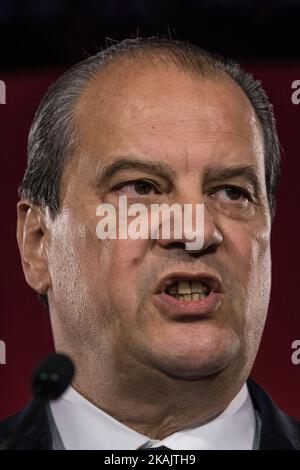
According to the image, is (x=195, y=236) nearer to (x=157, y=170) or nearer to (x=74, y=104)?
(x=157, y=170)

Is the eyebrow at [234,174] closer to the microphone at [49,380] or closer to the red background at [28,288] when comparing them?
the red background at [28,288]

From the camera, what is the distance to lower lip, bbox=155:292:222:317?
3.83ft

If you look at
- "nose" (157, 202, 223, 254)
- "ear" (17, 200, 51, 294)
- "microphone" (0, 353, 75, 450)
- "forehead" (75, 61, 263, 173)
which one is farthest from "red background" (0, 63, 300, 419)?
"microphone" (0, 353, 75, 450)

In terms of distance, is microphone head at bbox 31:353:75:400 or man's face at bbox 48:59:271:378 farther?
man's face at bbox 48:59:271:378

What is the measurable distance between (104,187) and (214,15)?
0.36 metres

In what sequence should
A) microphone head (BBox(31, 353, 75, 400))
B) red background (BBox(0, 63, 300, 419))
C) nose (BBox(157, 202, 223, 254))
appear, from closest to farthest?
microphone head (BBox(31, 353, 75, 400)) < nose (BBox(157, 202, 223, 254)) < red background (BBox(0, 63, 300, 419))

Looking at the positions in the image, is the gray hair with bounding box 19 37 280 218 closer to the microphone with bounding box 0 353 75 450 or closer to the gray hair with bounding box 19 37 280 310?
the gray hair with bounding box 19 37 280 310

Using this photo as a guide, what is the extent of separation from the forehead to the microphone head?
1.25 feet

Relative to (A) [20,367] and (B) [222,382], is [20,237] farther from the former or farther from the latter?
(B) [222,382]

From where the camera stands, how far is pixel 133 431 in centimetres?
125

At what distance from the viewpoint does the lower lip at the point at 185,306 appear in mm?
1168

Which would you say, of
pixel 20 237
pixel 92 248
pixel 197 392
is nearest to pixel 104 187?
pixel 92 248

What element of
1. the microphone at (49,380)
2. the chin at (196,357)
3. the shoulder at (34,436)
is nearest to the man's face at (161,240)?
the chin at (196,357)

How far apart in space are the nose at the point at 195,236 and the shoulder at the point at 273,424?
267 mm
